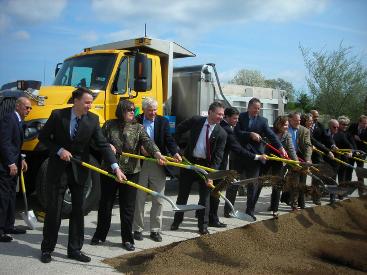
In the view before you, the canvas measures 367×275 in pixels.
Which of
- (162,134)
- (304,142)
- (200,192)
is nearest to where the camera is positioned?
(162,134)

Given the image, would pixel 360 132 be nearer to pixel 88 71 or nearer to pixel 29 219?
pixel 88 71

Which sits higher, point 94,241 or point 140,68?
point 140,68

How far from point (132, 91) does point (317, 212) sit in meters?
3.95

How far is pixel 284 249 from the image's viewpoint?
14.2 ft

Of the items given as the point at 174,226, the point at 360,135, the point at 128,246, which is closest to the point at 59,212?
the point at 128,246

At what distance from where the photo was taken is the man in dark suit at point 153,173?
15.9 feet

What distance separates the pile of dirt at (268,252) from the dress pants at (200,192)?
651 millimetres

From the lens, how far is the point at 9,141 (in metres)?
4.64

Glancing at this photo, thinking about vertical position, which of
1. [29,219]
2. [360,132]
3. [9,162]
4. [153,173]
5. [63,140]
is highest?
[63,140]

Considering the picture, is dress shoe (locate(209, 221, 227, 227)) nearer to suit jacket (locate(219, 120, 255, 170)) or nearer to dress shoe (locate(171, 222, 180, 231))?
dress shoe (locate(171, 222, 180, 231))

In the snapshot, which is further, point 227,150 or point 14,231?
point 227,150

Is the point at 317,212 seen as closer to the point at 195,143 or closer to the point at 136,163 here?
the point at 195,143

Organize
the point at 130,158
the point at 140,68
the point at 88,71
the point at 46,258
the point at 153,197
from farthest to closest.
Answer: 1. the point at 88,71
2. the point at 140,68
3. the point at 153,197
4. the point at 130,158
5. the point at 46,258

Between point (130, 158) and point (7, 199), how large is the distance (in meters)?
1.83
